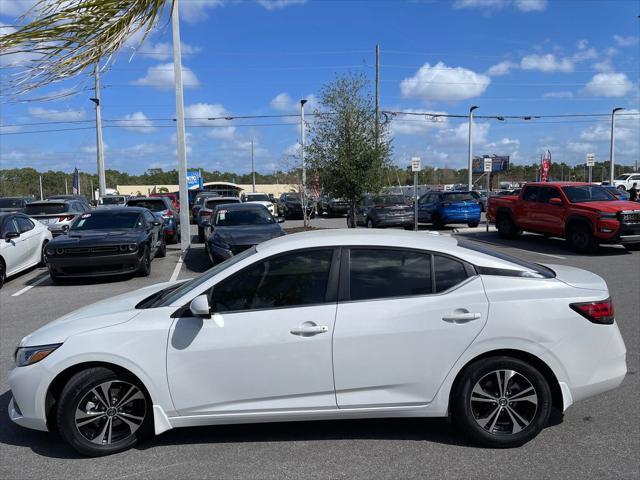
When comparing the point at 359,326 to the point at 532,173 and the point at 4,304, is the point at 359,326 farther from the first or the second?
the point at 532,173

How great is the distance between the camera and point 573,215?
14.4 meters

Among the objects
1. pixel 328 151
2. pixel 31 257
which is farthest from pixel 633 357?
pixel 328 151

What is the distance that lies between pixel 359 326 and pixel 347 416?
668 mm

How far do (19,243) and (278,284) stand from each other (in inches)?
384

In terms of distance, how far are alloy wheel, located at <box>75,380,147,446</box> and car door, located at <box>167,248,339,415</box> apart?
34 cm

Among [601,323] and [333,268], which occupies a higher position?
[333,268]

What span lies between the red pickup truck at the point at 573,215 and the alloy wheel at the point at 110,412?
13.1 metres

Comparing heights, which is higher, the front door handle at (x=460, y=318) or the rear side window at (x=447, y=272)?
the rear side window at (x=447, y=272)

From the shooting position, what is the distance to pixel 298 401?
3695mm

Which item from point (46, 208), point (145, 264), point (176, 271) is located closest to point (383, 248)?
point (145, 264)

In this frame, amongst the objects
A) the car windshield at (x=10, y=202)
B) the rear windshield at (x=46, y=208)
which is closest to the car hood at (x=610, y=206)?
the rear windshield at (x=46, y=208)

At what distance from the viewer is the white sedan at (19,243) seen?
1076 centimetres

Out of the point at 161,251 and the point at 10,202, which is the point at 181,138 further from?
the point at 10,202

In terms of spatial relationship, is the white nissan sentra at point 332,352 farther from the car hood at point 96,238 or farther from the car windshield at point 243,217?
the car windshield at point 243,217
